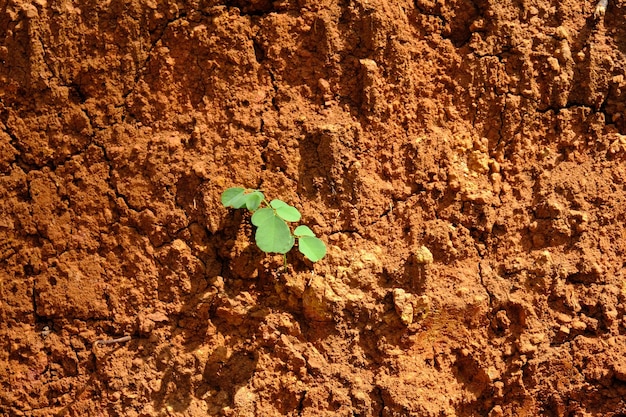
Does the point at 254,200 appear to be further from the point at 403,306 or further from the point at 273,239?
the point at 403,306

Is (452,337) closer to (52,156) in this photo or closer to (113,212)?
(113,212)

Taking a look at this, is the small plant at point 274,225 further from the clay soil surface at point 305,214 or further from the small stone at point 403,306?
the small stone at point 403,306

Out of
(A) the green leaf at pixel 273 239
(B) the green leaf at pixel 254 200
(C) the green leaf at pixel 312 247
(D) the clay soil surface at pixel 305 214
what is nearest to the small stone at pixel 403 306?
(D) the clay soil surface at pixel 305 214

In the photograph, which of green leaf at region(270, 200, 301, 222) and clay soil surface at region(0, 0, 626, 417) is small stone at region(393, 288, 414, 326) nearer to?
clay soil surface at region(0, 0, 626, 417)

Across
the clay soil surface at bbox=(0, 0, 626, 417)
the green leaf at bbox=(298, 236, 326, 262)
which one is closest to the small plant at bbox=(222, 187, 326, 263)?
the green leaf at bbox=(298, 236, 326, 262)

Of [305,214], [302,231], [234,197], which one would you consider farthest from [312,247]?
[234,197]

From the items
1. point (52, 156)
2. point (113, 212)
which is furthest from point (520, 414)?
point (52, 156)
